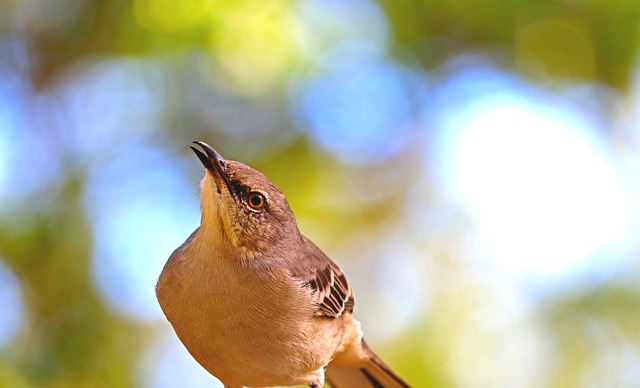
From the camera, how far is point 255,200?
140 inches

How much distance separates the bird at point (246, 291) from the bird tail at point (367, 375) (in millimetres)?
562

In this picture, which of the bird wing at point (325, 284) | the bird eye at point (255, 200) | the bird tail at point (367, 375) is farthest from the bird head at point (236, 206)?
the bird tail at point (367, 375)

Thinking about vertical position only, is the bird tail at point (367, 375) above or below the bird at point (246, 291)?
above

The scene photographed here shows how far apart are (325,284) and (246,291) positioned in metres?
0.64

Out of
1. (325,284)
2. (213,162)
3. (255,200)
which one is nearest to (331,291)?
(325,284)

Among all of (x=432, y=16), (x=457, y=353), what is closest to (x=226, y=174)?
(x=457, y=353)

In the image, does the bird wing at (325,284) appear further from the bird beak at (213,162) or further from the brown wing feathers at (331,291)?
the bird beak at (213,162)

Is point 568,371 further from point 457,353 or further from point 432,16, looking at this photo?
point 432,16

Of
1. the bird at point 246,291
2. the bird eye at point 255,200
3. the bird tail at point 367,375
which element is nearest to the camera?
the bird at point 246,291

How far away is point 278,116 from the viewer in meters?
6.89

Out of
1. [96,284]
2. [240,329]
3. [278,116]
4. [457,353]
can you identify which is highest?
[278,116]

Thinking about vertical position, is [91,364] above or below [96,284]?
below

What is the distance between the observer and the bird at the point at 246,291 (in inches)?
129

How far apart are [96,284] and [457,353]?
2.94 meters
